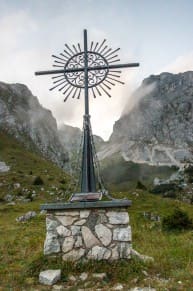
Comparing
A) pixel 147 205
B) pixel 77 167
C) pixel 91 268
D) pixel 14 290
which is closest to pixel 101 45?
pixel 77 167

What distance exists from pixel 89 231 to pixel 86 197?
3.28ft

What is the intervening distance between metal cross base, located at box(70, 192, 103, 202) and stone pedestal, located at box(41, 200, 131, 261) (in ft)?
0.81

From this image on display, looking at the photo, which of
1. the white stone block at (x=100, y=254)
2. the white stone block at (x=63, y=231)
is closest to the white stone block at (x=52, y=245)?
the white stone block at (x=63, y=231)

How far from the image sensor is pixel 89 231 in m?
9.48

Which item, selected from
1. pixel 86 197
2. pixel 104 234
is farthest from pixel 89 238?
pixel 86 197

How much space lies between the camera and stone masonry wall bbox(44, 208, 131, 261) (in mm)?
9320

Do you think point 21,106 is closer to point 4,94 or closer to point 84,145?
point 4,94

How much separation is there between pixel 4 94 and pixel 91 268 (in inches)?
5213

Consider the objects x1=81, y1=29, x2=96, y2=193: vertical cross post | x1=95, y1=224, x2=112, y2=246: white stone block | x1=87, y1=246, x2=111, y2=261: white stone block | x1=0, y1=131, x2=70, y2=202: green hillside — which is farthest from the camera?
x1=0, y1=131, x2=70, y2=202: green hillside

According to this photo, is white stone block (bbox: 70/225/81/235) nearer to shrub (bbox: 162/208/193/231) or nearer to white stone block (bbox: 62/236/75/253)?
white stone block (bbox: 62/236/75/253)

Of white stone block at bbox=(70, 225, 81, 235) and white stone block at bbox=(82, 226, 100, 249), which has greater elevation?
white stone block at bbox=(70, 225, 81, 235)

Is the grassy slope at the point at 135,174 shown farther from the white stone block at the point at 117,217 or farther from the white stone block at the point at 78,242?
the white stone block at the point at 78,242

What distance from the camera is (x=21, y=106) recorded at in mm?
138000

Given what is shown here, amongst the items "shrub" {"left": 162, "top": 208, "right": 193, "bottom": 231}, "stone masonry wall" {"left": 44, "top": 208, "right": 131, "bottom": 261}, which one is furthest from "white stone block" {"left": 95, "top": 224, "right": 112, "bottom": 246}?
"shrub" {"left": 162, "top": 208, "right": 193, "bottom": 231}
